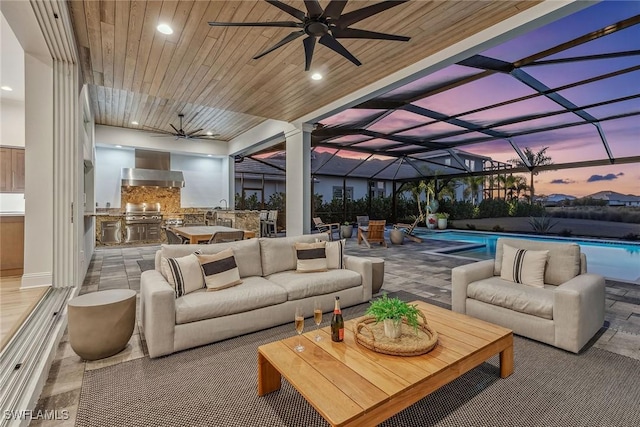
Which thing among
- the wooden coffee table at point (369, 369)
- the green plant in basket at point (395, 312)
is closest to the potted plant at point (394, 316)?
the green plant in basket at point (395, 312)

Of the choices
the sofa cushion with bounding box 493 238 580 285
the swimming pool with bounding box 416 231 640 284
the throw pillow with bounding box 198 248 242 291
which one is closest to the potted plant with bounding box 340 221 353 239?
the swimming pool with bounding box 416 231 640 284

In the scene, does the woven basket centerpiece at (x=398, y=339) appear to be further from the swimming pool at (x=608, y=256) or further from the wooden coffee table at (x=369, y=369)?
the swimming pool at (x=608, y=256)

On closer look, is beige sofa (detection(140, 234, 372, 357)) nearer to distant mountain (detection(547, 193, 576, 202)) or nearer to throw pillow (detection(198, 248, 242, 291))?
throw pillow (detection(198, 248, 242, 291))

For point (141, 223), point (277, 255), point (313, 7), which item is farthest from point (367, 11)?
point (141, 223)

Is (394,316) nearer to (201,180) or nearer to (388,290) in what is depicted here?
(388,290)

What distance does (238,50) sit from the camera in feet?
12.6

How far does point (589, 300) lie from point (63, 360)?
4.36 m

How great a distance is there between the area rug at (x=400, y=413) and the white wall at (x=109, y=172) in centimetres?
849

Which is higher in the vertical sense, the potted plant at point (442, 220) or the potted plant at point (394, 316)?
the potted plant at point (442, 220)

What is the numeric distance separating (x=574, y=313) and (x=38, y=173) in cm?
565

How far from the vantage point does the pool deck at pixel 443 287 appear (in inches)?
108

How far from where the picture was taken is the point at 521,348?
8.42 ft

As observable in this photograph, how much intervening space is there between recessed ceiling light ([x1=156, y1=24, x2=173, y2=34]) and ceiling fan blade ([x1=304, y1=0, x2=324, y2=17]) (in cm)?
188

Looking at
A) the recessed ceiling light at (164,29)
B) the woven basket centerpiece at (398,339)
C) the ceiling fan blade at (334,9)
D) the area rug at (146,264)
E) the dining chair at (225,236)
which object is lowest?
the area rug at (146,264)
